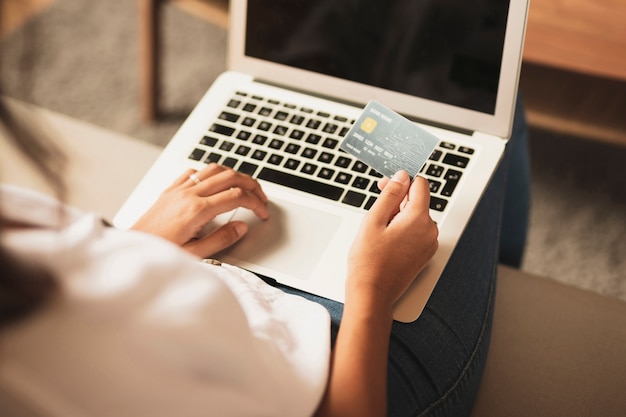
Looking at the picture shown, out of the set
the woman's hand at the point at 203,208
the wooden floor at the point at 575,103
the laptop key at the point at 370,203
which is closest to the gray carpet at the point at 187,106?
the wooden floor at the point at 575,103

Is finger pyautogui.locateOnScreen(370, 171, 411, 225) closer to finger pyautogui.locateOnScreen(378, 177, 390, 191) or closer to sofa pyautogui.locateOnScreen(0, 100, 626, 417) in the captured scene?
finger pyautogui.locateOnScreen(378, 177, 390, 191)

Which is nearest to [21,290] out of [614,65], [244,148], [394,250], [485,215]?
[394,250]

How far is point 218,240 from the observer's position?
0.87 metres

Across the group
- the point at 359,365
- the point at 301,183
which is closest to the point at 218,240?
the point at 301,183

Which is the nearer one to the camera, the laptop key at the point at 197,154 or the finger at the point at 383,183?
the finger at the point at 383,183

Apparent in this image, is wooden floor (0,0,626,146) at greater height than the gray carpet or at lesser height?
greater

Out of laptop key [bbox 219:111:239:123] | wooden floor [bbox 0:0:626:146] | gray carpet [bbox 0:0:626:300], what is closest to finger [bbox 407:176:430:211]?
laptop key [bbox 219:111:239:123]

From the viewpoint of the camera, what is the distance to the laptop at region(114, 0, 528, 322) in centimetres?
88

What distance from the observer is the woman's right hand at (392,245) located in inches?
30.3

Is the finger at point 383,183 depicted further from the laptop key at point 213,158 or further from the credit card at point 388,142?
the laptop key at point 213,158

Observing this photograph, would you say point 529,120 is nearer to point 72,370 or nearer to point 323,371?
point 323,371

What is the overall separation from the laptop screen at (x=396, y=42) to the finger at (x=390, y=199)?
165 millimetres

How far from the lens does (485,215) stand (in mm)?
962

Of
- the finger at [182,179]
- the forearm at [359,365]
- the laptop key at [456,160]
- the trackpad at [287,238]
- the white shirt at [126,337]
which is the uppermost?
the white shirt at [126,337]
